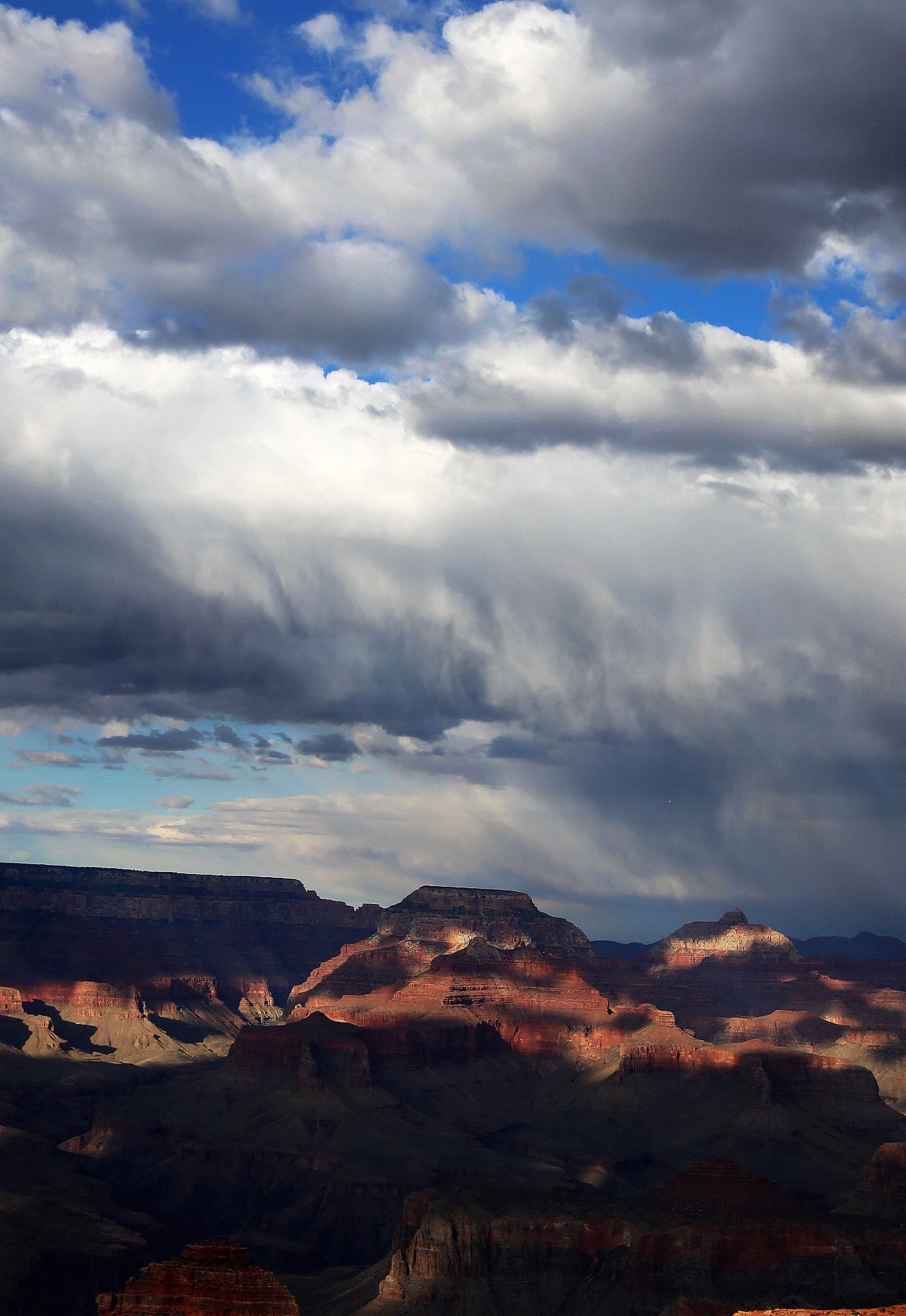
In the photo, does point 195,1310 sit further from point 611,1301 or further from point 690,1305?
point 611,1301

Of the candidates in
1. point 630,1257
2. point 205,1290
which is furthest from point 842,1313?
point 630,1257

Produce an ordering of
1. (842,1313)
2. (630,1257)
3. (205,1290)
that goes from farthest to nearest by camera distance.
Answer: (630,1257) < (205,1290) < (842,1313)

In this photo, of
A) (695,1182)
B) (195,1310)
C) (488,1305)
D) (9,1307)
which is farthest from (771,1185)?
(195,1310)

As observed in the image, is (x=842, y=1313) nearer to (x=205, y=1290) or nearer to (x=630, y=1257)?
(x=205, y=1290)

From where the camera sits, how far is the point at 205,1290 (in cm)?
10088

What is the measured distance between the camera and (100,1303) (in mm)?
102562

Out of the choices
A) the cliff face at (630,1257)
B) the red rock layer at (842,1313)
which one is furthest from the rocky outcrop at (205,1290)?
the cliff face at (630,1257)

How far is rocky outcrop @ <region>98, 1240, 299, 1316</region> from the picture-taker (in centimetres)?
9944

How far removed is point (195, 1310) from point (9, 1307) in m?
112

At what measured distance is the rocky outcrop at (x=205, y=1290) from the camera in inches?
3915

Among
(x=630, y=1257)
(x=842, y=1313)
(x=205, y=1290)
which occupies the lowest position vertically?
(x=630, y=1257)

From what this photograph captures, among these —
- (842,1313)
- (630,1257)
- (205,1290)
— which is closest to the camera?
(842,1313)

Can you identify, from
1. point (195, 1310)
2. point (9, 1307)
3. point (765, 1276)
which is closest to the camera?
point (195, 1310)

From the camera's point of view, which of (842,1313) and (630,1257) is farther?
(630,1257)
